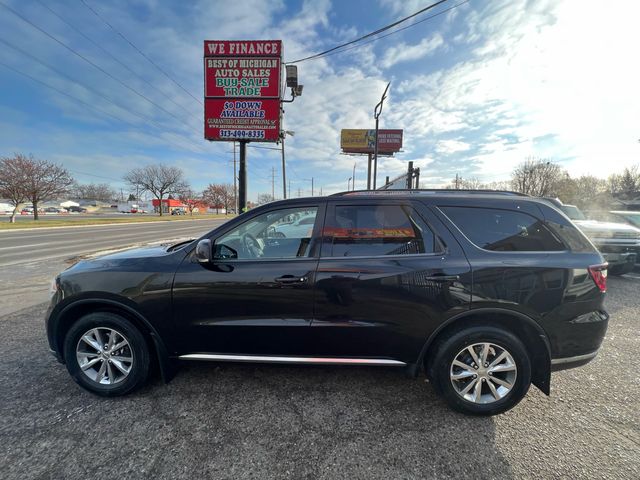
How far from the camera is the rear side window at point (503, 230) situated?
2.27 metres

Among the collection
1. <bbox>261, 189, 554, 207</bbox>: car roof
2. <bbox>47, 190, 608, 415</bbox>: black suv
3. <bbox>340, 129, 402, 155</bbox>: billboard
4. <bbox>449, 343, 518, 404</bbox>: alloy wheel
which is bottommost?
<bbox>449, 343, 518, 404</bbox>: alloy wheel

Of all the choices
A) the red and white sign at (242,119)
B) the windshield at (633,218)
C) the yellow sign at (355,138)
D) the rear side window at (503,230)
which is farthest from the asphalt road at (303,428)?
the yellow sign at (355,138)

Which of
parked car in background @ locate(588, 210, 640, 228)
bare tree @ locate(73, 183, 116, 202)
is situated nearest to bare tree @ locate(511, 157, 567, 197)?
parked car in background @ locate(588, 210, 640, 228)

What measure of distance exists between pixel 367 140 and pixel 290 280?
4185 centimetres

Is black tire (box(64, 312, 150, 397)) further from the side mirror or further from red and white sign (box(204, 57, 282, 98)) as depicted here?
red and white sign (box(204, 57, 282, 98))

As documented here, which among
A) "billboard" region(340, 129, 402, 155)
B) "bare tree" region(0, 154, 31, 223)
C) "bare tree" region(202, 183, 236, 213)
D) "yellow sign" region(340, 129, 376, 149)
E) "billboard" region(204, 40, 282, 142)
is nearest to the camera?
"billboard" region(204, 40, 282, 142)

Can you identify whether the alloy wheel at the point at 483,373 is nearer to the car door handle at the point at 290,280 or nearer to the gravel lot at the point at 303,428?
the gravel lot at the point at 303,428

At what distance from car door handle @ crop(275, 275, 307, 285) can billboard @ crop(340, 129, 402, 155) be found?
40.5 meters

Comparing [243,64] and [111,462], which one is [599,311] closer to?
[111,462]

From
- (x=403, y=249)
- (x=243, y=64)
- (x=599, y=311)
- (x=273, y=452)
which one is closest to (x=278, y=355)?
(x=273, y=452)

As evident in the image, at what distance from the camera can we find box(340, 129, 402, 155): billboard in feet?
133

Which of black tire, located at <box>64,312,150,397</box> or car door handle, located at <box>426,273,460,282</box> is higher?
car door handle, located at <box>426,273,460,282</box>

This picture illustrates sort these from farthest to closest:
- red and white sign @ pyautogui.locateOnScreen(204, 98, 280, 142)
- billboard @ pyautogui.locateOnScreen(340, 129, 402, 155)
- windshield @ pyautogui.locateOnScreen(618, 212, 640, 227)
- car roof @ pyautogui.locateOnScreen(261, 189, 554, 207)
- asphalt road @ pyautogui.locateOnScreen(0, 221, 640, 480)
A: billboard @ pyautogui.locateOnScreen(340, 129, 402, 155) < red and white sign @ pyautogui.locateOnScreen(204, 98, 280, 142) < windshield @ pyautogui.locateOnScreen(618, 212, 640, 227) < car roof @ pyautogui.locateOnScreen(261, 189, 554, 207) < asphalt road @ pyautogui.locateOnScreen(0, 221, 640, 480)

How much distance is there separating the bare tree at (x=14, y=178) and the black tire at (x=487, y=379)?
37.6 m
